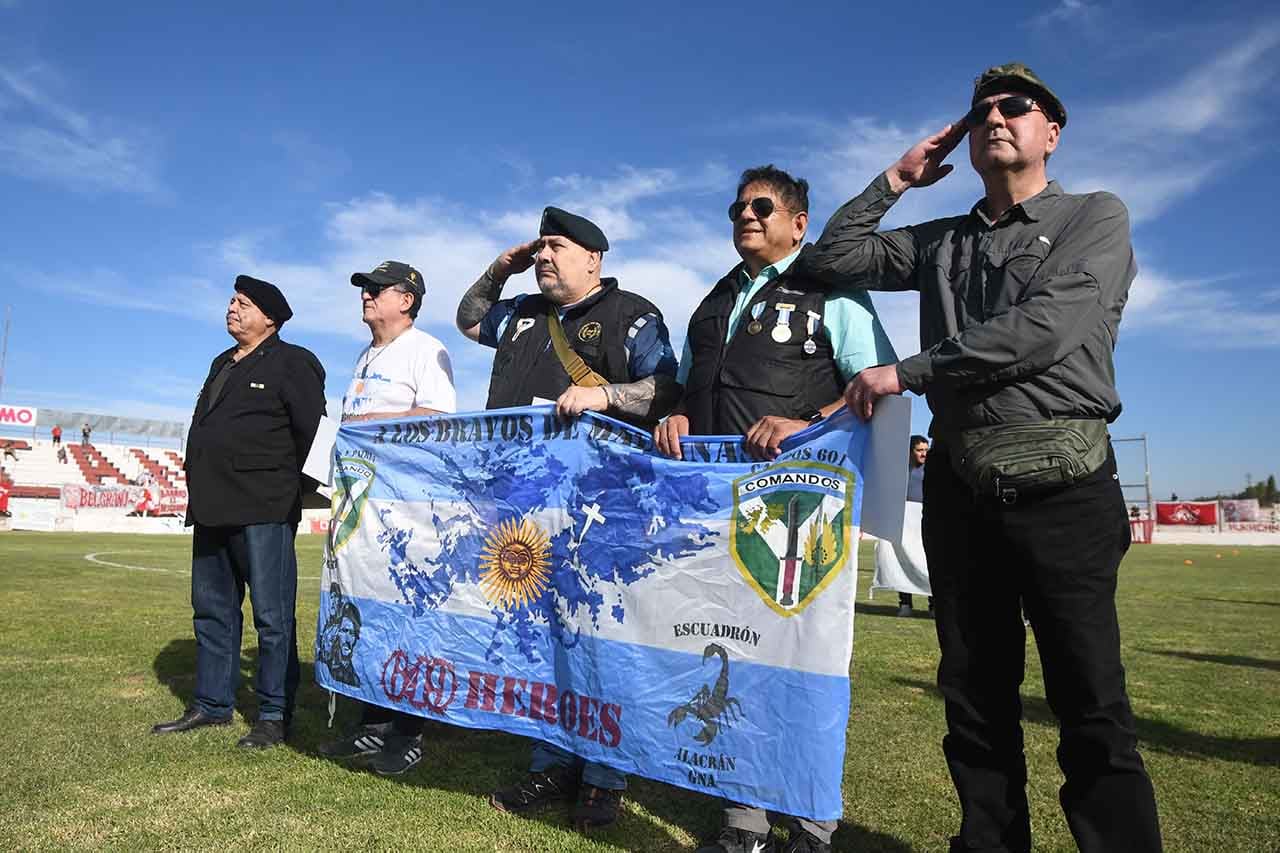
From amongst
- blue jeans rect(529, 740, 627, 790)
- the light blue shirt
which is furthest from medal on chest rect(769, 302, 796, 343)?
blue jeans rect(529, 740, 627, 790)

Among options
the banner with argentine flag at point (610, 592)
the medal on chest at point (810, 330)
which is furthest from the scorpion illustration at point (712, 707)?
the medal on chest at point (810, 330)

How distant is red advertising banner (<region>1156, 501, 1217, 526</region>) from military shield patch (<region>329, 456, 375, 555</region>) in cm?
5153

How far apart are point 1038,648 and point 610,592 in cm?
142

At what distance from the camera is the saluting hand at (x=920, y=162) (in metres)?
2.73

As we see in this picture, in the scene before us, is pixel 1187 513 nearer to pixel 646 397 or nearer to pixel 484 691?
pixel 646 397

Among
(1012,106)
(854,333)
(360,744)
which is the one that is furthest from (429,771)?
(1012,106)

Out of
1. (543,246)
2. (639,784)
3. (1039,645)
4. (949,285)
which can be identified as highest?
(543,246)

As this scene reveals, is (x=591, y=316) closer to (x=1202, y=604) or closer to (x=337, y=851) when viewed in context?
(x=337, y=851)

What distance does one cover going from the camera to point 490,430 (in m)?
3.67

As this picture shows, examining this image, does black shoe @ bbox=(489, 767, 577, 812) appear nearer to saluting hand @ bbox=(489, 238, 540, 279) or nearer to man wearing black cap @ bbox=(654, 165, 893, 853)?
man wearing black cap @ bbox=(654, 165, 893, 853)

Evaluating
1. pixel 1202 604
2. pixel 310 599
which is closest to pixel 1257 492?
pixel 1202 604

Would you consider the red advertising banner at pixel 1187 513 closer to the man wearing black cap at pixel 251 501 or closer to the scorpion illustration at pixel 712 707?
the man wearing black cap at pixel 251 501

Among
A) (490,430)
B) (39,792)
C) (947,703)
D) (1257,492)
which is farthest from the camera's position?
(1257,492)

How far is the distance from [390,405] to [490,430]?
37.2 inches
